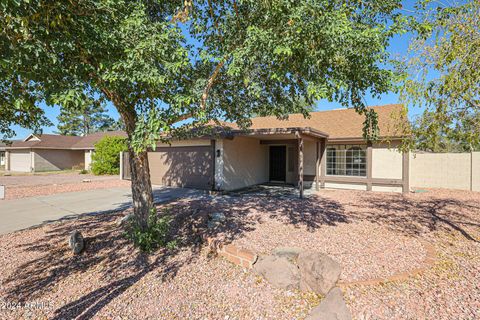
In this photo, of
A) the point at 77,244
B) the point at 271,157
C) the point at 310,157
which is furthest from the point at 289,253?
the point at 271,157

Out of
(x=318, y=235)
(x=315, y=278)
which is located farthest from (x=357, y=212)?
(x=315, y=278)

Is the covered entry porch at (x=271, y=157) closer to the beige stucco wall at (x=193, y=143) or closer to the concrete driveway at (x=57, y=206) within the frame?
the beige stucco wall at (x=193, y=143)

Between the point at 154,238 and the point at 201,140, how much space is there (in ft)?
24.7

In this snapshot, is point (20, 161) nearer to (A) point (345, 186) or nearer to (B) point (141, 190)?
(B) point (141, 190)

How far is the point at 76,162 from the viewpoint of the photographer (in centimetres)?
2655

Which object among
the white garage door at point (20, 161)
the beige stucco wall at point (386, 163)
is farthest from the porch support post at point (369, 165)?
the white garage door at point (20, 161)

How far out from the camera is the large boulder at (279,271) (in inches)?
137

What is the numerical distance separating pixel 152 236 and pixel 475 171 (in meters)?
14.6

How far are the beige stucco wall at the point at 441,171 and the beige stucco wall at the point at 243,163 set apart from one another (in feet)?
24.4

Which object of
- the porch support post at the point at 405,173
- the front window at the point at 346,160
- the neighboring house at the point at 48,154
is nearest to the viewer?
the porch support post at the point at 405,173

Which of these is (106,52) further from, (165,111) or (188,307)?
(188,307)

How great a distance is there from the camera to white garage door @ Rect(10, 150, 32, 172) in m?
24.1

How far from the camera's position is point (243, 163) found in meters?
12.4

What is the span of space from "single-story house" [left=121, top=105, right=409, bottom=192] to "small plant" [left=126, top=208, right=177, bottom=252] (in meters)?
6.06
